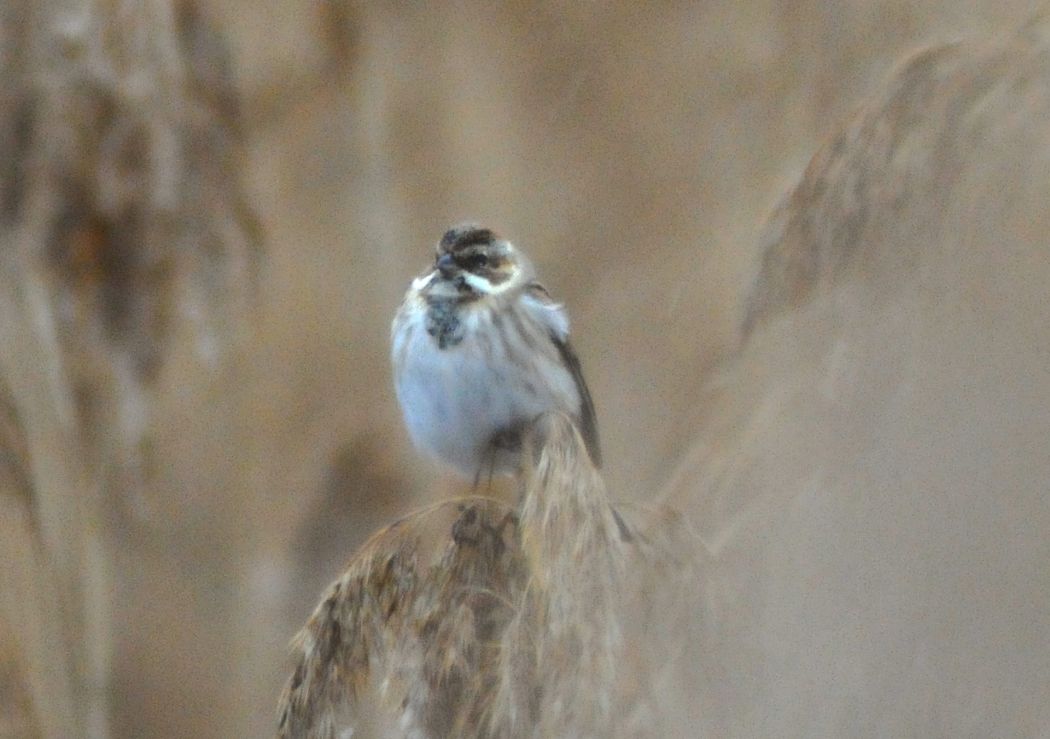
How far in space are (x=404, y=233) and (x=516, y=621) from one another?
381cm

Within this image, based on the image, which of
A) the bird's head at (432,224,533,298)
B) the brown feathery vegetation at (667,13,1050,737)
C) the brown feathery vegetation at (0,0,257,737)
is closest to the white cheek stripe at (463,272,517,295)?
the bird's head at (432,224,533,298)

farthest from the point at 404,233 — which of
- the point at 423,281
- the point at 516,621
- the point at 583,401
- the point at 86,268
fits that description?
the point at 516,621

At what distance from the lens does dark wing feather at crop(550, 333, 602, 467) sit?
3125 mm

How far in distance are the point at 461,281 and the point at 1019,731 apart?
179 cm

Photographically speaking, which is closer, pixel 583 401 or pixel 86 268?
pixel 583 401

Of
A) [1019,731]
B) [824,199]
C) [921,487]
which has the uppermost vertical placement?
[824,199]

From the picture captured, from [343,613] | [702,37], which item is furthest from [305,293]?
[343,613]

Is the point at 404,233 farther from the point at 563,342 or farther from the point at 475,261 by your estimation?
the point at 475,261

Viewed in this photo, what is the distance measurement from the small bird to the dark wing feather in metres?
0.09

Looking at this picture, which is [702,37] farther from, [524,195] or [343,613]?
[343,613]

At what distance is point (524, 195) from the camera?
5.18 metres

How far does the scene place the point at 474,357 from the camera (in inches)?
113

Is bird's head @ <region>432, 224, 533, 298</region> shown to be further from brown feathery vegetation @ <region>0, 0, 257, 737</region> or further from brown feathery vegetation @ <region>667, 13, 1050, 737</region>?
brown feathery vegetation @ <region>0, 0, 257, 737</region>

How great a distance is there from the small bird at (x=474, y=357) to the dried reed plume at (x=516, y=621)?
2.90 feet
